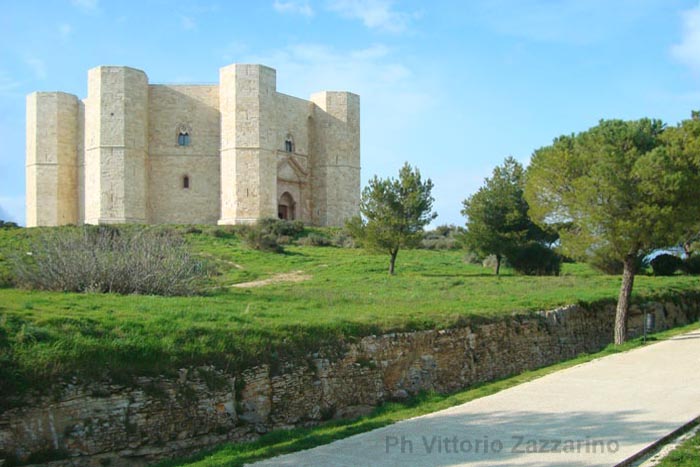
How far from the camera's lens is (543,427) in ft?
22.6

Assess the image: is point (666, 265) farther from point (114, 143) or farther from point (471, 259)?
point (114, 143)

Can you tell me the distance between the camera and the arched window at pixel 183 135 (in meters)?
40.3

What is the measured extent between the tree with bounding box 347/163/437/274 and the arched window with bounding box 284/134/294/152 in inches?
679

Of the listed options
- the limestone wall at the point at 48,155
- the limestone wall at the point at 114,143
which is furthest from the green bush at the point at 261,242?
the limestone wall at the point at 48,155

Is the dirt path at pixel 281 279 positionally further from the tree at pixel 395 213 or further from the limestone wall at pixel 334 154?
the limestone wall at pixel 334 154

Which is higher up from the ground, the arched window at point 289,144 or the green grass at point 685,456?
the arched window at point 289,144

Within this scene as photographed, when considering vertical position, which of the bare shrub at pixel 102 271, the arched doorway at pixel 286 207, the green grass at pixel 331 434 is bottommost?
the green grass at pixel 331 434

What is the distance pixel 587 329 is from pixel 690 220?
9.54ft

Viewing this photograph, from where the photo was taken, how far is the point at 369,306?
12453 millimetres

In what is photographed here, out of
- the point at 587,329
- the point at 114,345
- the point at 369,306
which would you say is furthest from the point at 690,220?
the point at 114,345

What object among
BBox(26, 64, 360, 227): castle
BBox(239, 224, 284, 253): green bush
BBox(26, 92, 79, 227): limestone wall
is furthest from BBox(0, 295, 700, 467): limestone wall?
BBox(26, 92, 79, 227): limestone wall

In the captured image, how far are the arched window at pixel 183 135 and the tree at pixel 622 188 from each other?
28.9 m

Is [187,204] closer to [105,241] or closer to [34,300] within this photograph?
[105,241]

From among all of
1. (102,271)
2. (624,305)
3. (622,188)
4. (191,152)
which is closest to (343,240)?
(191,152)
